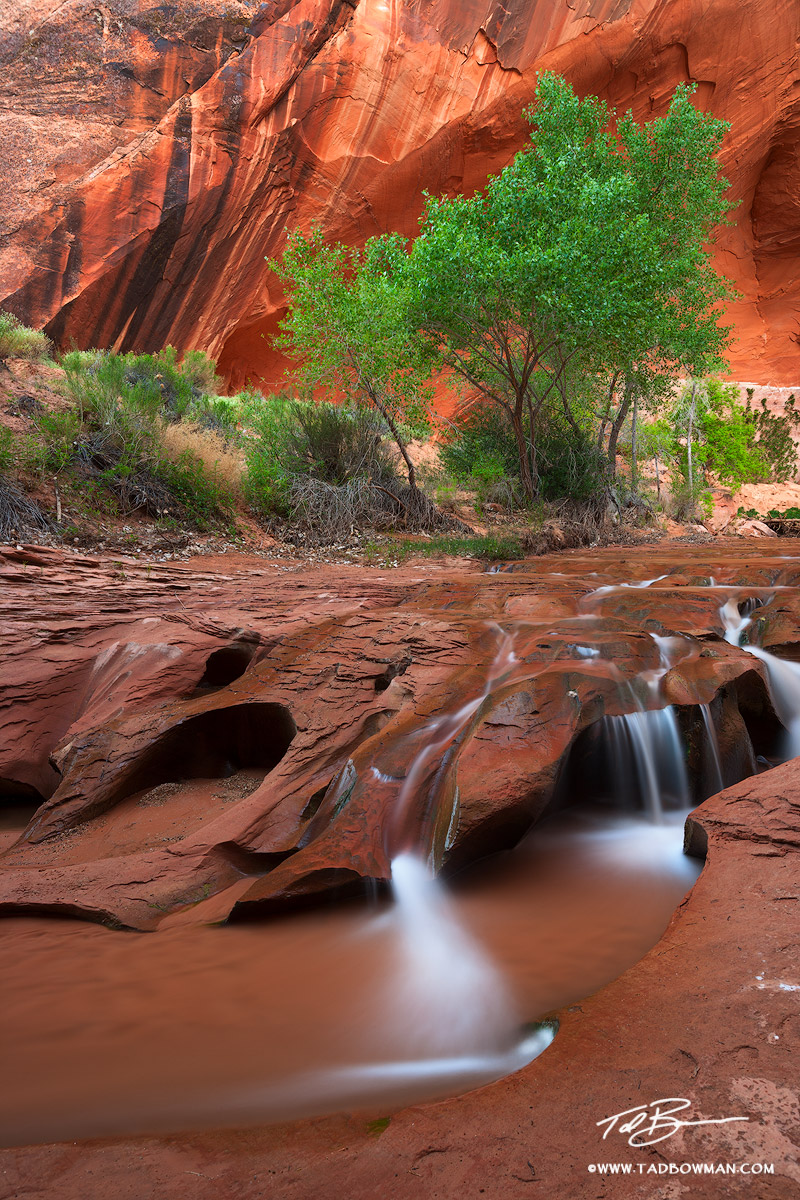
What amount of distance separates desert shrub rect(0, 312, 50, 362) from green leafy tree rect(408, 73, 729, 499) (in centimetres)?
916

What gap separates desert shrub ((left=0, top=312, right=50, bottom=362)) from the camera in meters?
14.6

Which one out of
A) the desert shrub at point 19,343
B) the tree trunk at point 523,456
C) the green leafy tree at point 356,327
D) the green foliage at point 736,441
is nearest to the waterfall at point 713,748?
the green leafy tree at point 356,327

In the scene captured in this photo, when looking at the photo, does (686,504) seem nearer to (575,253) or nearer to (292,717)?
(575,253)

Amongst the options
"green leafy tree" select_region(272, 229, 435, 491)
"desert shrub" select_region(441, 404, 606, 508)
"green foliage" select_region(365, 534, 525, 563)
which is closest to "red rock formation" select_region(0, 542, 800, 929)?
"green foliage" select_region(365, 534, 525, 563)

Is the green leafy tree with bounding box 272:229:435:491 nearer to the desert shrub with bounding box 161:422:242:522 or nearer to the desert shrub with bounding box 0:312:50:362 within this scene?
the desert shrub with bounding box 161:422:242:522

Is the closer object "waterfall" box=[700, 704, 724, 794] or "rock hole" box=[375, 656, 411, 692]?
"waterfall" box=[700, 704, 724, 794]

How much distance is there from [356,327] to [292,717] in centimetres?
1030

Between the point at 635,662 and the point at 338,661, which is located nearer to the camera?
the point at 635,662

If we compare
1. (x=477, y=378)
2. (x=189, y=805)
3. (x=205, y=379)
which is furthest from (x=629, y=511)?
(x=189, y=805)

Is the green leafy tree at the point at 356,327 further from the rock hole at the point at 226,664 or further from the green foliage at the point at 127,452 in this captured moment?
the rock hole at the point at 226,664

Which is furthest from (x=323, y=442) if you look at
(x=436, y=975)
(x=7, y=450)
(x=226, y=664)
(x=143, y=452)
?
(x=436, y=975)

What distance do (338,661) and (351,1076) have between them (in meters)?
2.99

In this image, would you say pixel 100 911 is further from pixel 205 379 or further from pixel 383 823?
pixel 205 379

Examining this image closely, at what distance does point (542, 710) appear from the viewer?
3.83 metres
